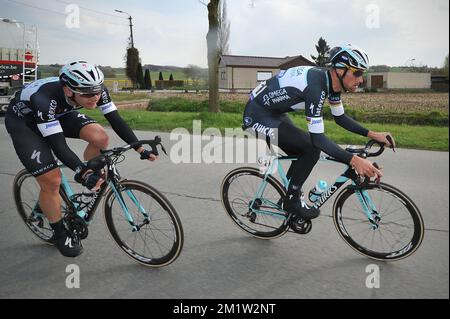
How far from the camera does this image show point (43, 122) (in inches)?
118

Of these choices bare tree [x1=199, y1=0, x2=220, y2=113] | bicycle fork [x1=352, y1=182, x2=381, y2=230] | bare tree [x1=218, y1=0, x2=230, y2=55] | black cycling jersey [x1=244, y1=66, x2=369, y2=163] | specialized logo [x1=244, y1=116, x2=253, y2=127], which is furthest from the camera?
bare tree [x1=199, y1=0, x2=220, y2=113]

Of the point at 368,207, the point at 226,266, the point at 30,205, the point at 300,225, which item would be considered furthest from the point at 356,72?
the point at 30,205

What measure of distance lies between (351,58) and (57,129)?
254 cm

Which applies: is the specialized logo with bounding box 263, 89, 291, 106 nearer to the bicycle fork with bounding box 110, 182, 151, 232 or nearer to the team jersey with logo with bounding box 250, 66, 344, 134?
the team jersey with logo with bounding box 250, 66, 344, 134

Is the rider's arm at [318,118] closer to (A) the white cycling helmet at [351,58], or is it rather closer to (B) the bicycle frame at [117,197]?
(A) the white cycling helmet at [351,58]

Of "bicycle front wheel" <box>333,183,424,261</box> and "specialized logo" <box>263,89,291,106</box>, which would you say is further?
"specialized logo" <box>263,89,291,106</box>

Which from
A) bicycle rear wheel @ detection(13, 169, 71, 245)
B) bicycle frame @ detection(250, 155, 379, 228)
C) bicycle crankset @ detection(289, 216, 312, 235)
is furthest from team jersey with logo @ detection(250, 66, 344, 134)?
bicycle rear wheel @ detection(13, 169, 71, 245)

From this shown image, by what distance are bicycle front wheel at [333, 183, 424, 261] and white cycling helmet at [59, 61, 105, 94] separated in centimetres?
242

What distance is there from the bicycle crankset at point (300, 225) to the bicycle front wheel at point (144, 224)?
1172mm

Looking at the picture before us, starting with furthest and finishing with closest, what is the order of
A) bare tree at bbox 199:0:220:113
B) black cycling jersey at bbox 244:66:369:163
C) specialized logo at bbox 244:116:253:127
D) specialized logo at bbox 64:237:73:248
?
bare tree at bbox 199:0:220:113 < specialized logo at bbox 244:116:253:127 < specialized logo at bbox 64:237:73:248 < black cycling jersey at bbox 244:66:369:163

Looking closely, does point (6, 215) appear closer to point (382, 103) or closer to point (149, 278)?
point (149, 278)

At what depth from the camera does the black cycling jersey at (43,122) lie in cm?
299

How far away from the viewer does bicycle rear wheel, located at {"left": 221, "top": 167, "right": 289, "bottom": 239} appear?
372cm
